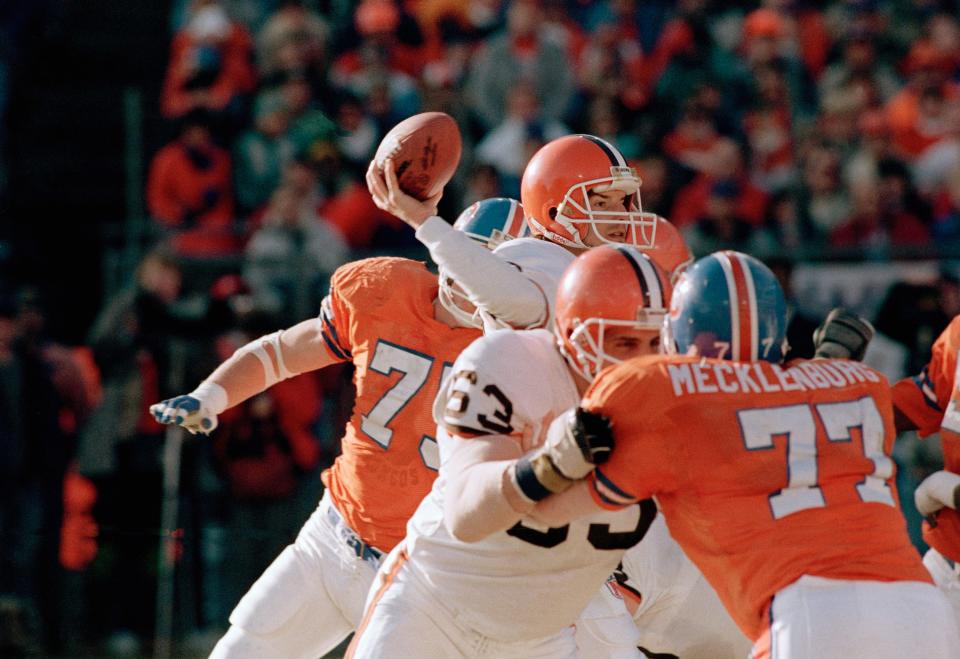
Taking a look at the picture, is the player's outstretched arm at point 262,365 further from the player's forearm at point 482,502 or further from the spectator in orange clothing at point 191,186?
the spectator in orange clothing at point 191,186

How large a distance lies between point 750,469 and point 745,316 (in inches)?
13.7

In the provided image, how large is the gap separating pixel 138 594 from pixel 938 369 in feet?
14.6

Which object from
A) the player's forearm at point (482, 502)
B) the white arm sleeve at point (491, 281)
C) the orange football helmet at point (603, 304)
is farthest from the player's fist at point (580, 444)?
the white arm sleeve at point (491, 281)

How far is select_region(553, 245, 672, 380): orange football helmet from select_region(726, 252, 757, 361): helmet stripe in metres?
0.27

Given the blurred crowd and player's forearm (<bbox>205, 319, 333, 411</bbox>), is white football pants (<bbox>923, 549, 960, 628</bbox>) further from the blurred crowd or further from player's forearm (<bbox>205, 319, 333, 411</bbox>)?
the blurred crowd

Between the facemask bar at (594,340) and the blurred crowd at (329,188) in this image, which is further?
the blurred crowd at (329,188)

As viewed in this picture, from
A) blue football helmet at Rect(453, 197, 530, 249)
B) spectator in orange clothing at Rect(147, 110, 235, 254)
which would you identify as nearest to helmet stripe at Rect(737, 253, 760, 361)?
blue football helmet at Rect(453, 197, 530, 249)

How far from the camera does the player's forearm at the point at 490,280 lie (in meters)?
3.92

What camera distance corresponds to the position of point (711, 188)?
29.5 ft

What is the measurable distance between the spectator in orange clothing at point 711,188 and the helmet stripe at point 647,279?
17.0 feet

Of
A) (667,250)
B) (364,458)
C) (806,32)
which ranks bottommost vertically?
(364,458)

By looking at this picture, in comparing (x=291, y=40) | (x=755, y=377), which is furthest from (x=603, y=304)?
(x=291, y=40)

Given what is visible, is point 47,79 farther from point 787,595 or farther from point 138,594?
point 787,595

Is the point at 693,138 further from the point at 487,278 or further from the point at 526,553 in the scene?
the point at 526,553
